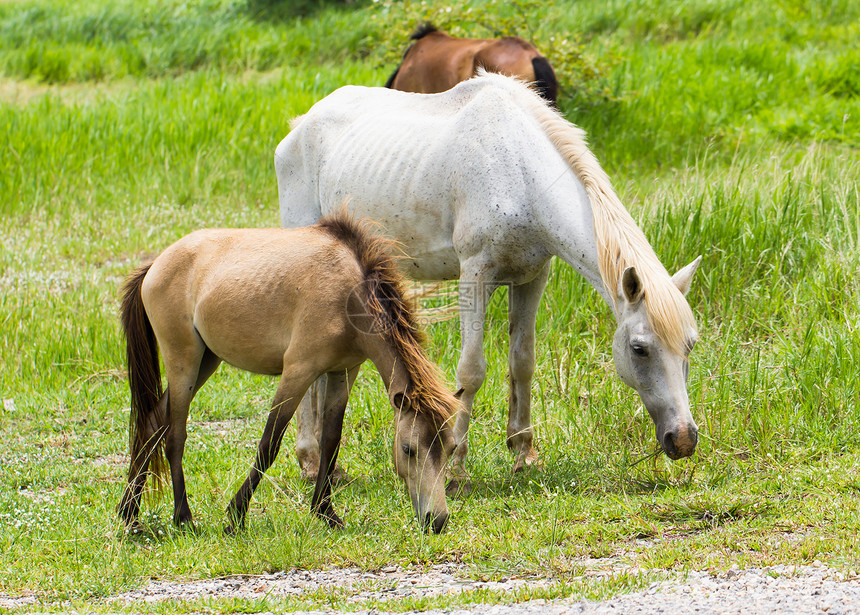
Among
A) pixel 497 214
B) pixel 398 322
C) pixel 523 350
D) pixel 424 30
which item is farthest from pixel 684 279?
pixel 424 30

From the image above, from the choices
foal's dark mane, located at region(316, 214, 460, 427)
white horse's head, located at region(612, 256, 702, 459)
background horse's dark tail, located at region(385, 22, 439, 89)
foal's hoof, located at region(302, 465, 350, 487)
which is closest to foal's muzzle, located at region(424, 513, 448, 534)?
foal's dark mane, located at region(316, 214, 460, 427)

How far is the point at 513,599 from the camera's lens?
3250 mm

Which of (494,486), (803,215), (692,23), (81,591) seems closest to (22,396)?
(81,591)

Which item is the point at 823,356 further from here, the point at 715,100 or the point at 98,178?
the point at 98,178

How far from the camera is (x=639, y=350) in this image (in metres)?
4.09

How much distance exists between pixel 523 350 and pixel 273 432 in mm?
1729

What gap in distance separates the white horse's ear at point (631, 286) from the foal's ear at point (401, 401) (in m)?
1.12

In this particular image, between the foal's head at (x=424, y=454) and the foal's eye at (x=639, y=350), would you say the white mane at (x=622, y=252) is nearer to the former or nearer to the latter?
the foal's eye at (x=639, y=350)

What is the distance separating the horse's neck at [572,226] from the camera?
4.29m

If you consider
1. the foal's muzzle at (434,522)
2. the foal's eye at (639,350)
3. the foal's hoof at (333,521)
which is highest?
the foal's eye at (639,350)

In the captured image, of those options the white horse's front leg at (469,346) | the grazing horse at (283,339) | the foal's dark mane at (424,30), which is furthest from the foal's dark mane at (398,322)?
the foal's dark mane at (424,30)

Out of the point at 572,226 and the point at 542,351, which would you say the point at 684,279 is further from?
the point at 542,351

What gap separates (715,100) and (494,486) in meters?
8.93

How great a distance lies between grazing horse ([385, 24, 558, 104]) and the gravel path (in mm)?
5728
